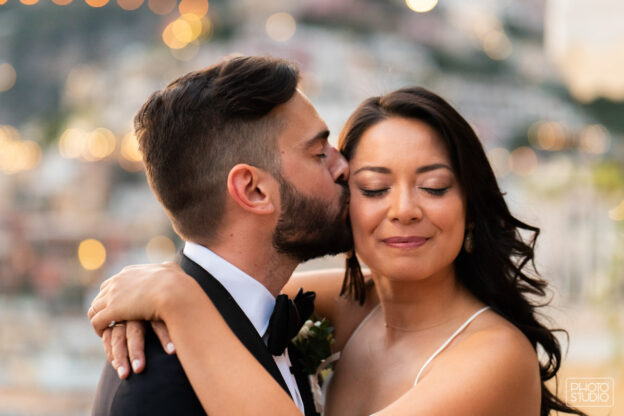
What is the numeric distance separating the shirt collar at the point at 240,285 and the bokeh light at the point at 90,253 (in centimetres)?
1124

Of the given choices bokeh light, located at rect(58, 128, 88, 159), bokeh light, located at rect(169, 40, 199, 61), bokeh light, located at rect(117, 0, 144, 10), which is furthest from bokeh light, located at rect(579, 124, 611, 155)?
bokeh light, located at rect(117, 0, 144, 10)

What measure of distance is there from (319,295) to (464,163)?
0.74 metres

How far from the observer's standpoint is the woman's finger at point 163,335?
59.0 inches

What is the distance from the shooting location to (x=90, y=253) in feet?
40.8

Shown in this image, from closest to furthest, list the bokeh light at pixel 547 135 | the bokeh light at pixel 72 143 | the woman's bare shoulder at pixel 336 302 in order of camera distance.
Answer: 1. the woman's bare shoulder at pixel 336 302
2. the bokeh light at pixel 547 135
3. the bokeh light at pixel 72 143

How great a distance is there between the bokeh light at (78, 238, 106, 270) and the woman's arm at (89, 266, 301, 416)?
1134cm

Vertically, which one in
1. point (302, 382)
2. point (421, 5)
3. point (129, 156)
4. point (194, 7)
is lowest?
point (129, 156)

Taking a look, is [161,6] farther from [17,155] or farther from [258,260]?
[258,260]

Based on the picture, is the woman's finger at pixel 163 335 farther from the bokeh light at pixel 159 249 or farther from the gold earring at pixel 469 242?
the bokeh light at pixel 159 249

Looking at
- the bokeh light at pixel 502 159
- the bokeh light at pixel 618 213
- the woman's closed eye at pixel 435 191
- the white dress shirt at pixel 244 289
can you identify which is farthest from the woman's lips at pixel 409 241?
the bokeh light at pixel 502 159

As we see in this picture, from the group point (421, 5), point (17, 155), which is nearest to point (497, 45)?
point (421, 5)

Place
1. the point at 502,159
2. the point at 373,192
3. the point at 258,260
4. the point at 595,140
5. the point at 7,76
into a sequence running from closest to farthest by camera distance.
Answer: the point at 258,260, the point at 373,192, the point at 595,140, the point at 502,159, the point at 7,76

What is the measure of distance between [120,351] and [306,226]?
1.81 ft

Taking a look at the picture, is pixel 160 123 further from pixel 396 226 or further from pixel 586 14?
pixel 586 14
